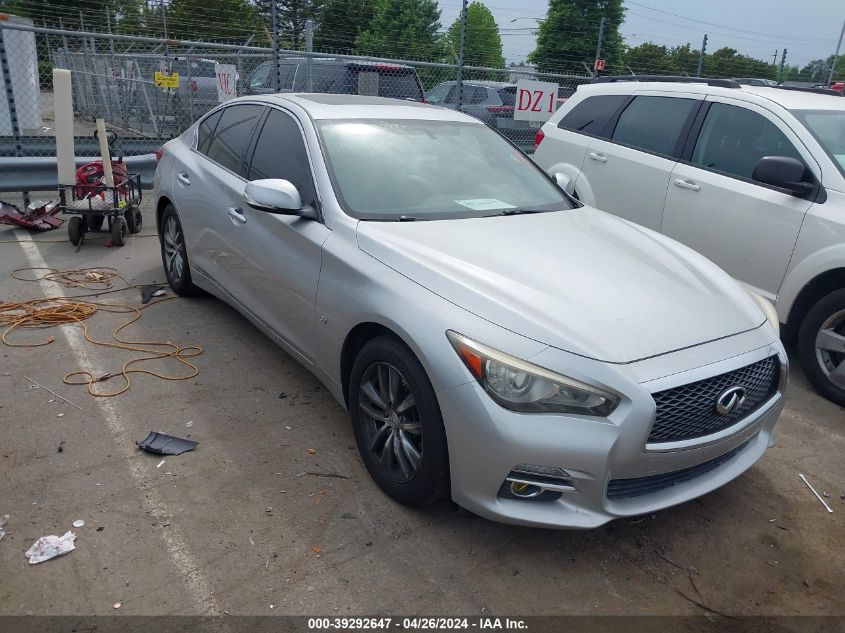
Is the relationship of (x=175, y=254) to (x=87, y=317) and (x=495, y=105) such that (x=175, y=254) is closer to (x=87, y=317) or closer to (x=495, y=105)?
(x=87, y=317)

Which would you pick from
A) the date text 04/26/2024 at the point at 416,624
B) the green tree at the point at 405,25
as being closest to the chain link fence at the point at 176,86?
the date text 04/26/2024 at the point at 416,624

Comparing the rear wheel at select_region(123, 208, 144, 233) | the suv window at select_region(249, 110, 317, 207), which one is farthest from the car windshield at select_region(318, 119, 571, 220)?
the rear wheel at select_region(123, 208, 144, 233)

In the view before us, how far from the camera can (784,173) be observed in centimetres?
447

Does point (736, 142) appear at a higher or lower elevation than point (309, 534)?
higher

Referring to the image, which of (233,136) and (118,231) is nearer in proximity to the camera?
(233,136)

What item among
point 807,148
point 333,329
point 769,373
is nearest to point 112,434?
point 333,329

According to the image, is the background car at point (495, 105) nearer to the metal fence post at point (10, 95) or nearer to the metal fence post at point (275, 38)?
the metal fence post at point (275, 38)

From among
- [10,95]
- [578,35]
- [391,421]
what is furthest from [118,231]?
[578,35]

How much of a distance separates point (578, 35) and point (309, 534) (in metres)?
34.2

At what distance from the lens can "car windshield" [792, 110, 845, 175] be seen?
467 cm

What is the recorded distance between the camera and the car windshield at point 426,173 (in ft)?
11.9

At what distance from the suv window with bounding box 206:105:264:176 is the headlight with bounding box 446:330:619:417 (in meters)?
2.60

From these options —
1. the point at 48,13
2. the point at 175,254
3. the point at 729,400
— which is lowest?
the point at 175,254

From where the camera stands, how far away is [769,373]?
119 inches
